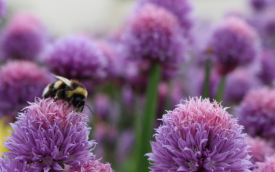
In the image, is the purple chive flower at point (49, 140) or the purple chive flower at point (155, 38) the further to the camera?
the purple chive flower at point (155, 38)

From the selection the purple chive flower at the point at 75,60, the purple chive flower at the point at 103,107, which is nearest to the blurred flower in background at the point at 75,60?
the purple chive flower at the point at 75,60

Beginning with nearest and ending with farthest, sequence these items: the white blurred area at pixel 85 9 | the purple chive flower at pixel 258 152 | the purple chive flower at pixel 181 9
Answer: the purple chive flower at pixel 258 152 < the purple chive flower at pixel 181 9 < the white blurred area at pixel 85 9

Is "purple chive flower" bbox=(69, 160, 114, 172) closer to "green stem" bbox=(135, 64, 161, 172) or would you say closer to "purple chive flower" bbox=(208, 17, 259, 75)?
"green stem" bbox=(135, 64, 161, 172)

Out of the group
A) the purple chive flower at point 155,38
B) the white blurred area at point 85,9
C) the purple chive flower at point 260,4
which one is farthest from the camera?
the white blurred area at point 85,9

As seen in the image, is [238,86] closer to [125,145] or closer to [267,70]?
[267,70]

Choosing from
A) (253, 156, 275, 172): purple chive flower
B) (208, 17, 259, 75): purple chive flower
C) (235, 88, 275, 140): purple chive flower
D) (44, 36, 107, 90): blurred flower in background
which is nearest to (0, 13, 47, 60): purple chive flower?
(44, 36, 107, 90): blurred flower in background

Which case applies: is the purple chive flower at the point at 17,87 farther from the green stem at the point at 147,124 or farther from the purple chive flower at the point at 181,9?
the purple chive flower at the point at 181,9

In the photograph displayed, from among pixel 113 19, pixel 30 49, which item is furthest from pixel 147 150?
pixel 113 19
